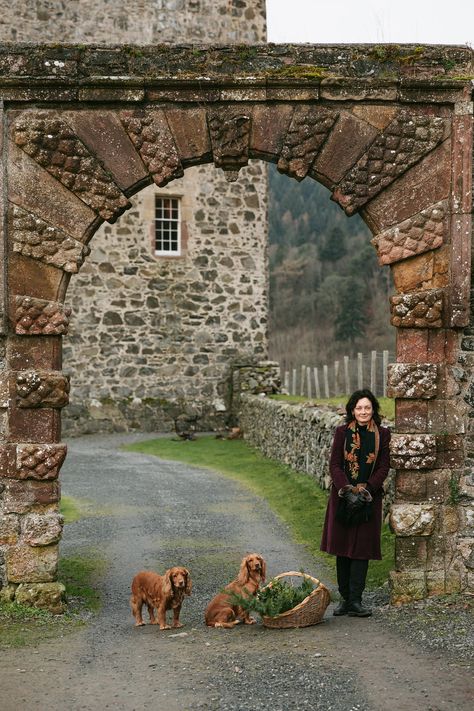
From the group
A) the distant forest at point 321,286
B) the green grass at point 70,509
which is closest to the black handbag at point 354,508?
the green grass at point 70,509

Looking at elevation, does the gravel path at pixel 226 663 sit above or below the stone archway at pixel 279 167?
below

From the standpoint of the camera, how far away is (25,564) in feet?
27.6

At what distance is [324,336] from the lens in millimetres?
55312

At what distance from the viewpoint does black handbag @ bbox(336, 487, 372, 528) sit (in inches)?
319

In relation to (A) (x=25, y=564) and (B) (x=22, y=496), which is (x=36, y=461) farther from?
(A) (x=25, y=564)

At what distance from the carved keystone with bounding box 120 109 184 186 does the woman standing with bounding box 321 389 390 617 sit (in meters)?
2.50

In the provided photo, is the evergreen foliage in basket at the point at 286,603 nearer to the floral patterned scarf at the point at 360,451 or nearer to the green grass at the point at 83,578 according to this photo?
the floral patterned scarf at the point at 360,451

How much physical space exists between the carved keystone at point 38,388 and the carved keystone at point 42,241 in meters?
0.91

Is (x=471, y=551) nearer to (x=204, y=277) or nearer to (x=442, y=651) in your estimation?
(x=442, y=651)

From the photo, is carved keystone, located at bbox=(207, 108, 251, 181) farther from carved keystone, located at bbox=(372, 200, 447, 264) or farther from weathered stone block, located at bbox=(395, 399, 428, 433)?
weathered stone block, located at bbox=(395, 399, 428, 433)

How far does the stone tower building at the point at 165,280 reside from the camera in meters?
23.3

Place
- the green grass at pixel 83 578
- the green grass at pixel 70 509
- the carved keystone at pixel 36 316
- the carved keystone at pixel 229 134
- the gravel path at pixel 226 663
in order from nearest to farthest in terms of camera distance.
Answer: the gravel path at pixel 226 663 < the carved keystone at pixel 36 316 < the carved keystone at pixel 229 134 < the green grass at pixel 83 578 < the green grass at pixel 70 509

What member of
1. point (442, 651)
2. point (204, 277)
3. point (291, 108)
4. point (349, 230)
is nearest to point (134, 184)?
point (291, 108)

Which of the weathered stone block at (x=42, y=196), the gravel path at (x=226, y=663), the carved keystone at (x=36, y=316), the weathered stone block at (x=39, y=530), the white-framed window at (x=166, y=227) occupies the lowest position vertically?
the gravel path at (x=226, y=663)
